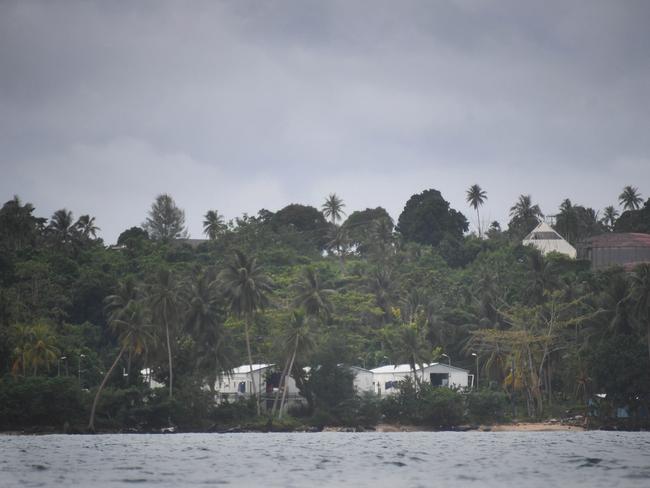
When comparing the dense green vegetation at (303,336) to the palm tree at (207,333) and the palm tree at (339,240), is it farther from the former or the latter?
the palm tree at (339,240)

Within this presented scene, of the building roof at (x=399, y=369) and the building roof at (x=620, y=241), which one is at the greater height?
the building roof at (x=620, y=241)

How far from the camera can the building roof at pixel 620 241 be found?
172m

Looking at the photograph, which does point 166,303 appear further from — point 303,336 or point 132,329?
point 303,336

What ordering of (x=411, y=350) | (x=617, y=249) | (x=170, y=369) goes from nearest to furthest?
(x=170, y=369) → (x=411, y=350) → (x=617, y=249)

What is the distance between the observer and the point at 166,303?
111750 mm

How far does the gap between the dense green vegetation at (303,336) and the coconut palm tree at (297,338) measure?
201 millimetres

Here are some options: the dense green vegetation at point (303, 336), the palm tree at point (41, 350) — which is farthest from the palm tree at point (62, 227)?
the palm tree at point (41, 350)

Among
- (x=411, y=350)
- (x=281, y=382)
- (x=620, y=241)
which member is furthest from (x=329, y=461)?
(x=620, y=241)

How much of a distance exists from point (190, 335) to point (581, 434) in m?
45.3

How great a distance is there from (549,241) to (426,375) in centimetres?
6979

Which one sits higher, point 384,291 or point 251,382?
point 384,291

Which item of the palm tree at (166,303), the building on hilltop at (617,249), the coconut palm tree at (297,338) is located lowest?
the coconut palm tree at (297,338)

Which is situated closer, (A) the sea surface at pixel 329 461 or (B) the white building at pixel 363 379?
(A) the sea surface at pixel 329 461

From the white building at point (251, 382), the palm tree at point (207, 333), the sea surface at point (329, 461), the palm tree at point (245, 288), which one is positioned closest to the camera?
the sea surface at point (329, 461)
